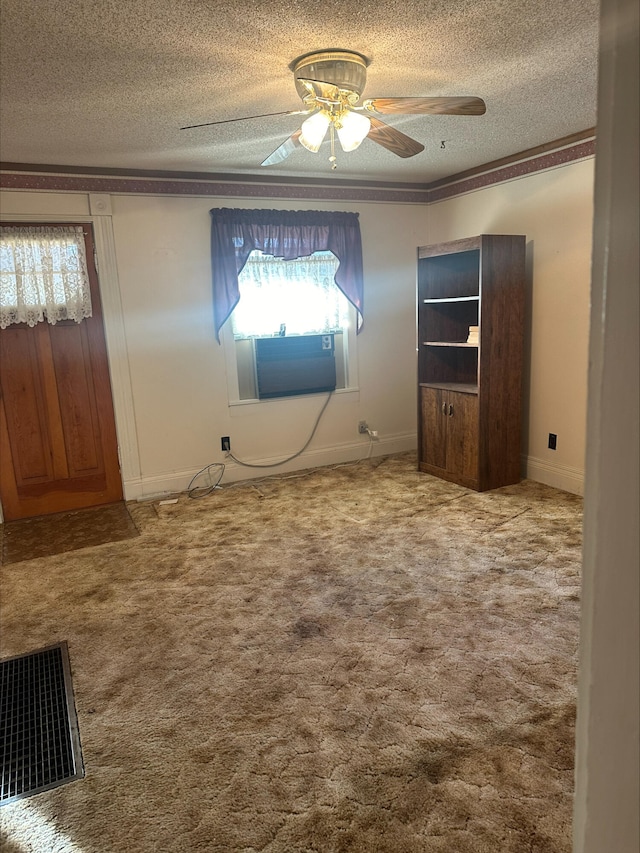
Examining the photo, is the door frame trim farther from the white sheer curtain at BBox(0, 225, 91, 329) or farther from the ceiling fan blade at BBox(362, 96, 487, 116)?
the ceiling fan blade at BBox(362, 96, 487, 116)

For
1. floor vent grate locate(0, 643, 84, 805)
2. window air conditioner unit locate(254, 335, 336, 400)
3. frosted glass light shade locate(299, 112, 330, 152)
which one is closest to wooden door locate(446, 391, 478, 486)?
window air conditioner unit locate(254, 335, 336, 400)

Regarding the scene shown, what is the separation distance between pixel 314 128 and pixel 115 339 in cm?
235

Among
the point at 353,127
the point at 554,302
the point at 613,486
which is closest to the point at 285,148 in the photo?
the point at 353,127

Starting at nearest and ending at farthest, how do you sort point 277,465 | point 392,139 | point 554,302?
1. point 392,139
2. point 554,302
3. point 277,465

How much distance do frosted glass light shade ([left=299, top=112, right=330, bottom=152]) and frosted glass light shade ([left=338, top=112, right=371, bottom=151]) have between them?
2.9 inches

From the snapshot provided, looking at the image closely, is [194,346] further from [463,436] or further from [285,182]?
[463,436]

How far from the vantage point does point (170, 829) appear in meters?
1.60

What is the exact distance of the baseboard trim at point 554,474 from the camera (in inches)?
160

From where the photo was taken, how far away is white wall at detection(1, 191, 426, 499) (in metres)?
4.18

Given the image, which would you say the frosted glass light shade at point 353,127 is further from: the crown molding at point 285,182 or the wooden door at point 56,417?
the wooden door at point 56,417

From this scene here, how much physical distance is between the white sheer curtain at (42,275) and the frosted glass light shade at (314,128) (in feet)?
7.13

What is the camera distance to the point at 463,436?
14.0 feet

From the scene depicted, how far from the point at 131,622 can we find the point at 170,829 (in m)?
1.17

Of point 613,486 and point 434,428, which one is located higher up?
point 613,486
